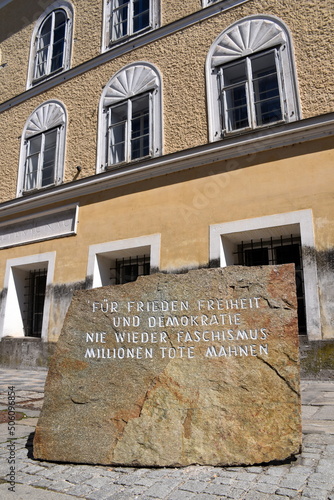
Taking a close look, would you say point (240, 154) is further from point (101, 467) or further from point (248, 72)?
point (101, 467)

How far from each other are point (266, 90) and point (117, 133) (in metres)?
3.49

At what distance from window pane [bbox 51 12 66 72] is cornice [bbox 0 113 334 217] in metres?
3.94

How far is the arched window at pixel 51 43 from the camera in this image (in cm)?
1089

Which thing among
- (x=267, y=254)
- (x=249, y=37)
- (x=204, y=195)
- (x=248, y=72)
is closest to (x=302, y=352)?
(x=267, y=254)

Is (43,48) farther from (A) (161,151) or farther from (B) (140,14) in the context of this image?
(A) (161,151)

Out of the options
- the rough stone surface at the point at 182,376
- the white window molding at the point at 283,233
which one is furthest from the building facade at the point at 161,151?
the rough stone surface at the point at 182,376

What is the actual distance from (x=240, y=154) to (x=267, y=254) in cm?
184

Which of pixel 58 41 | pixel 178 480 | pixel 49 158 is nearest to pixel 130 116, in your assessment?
pixel 49 158

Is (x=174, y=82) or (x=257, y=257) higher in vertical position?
(x=174, y=82)

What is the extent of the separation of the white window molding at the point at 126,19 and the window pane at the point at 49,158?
2526 millimetres

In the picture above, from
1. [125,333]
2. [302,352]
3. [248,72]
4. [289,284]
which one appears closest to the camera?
[289,284]

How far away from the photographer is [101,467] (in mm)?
2805

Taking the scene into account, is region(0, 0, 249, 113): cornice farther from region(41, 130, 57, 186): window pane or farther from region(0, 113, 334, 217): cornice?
region(0, 113, 334, 217): cornice

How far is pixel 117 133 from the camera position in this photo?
9.41 meters
